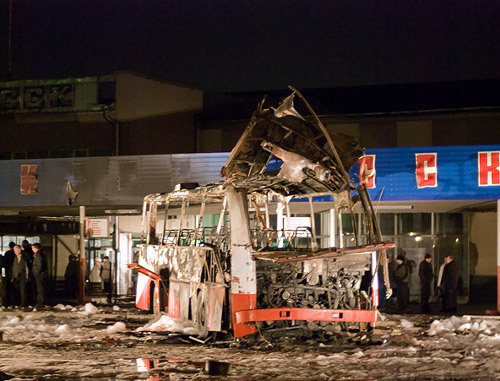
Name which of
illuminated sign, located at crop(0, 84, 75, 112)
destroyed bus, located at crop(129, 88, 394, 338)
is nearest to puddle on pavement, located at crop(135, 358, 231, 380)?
destroyed bus, located at crop(129, 88, 394, 338)

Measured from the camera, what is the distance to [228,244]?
516 inches

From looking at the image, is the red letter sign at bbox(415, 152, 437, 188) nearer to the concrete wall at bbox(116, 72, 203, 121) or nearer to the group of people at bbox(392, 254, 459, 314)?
the group of people at bbox(392, 254, 459, 314)

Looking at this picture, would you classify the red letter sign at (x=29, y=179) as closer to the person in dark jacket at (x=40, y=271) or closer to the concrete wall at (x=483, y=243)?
the person in dark jacket at (x=40, y=271)

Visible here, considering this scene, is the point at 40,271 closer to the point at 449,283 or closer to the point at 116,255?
the point at 116,255

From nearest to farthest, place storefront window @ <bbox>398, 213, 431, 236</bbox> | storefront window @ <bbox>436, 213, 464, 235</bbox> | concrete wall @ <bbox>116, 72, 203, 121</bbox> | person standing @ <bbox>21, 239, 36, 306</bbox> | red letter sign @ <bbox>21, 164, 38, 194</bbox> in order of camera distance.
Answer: person standing @ <bbox>21, 239, 36, 306</bbox>
red letter sign @ <bbox>21, 164, 38, 194</bbox>
storefront window @ <bbox>398, 213, 431, 236</bbox>
storefront window @ <bbox>436, 213, 464, 235</bbox>
concrete wall @ <bbox>116, 72, 203, 121</bbox>

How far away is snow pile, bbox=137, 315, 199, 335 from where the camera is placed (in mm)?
14002

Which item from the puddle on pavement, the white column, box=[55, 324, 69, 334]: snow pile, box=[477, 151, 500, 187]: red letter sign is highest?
box=[477, 151, 500, 187]: red letter sign

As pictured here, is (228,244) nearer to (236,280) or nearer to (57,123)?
(236,280)

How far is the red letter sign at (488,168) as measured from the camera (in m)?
18.7

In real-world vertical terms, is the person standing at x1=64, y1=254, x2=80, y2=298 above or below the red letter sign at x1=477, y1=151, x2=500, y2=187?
below

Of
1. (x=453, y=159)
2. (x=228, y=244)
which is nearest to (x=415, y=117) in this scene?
(x=453, y=159)

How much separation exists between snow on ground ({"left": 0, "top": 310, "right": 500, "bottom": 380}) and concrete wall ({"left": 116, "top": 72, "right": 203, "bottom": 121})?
49.9ft

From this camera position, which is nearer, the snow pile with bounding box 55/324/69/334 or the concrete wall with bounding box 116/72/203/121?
the snow pile with bounding box 55/324/69/334

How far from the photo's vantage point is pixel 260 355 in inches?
465
